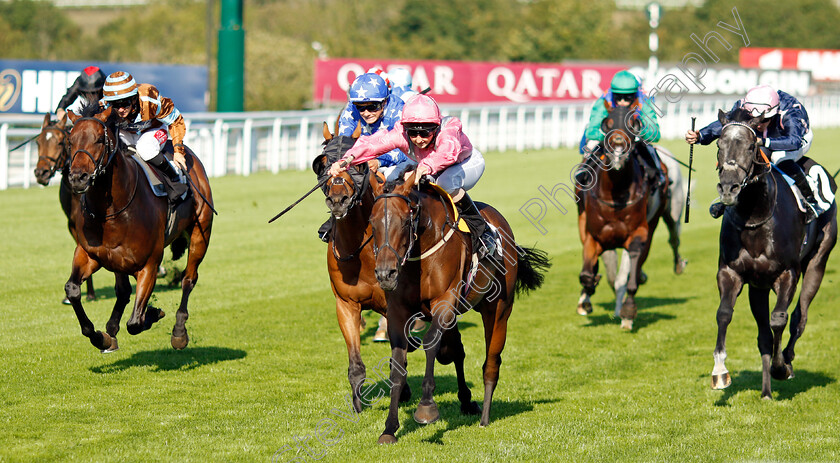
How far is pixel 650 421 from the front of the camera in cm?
630

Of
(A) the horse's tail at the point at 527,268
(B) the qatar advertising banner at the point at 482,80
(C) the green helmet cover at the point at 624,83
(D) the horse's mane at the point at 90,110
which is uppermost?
(B) the qatar advertising banner at the point at 482,80

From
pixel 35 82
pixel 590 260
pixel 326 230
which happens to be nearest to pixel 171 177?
pixel 326 230

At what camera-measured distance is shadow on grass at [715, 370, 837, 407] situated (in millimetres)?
7059

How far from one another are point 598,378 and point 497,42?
60484mm

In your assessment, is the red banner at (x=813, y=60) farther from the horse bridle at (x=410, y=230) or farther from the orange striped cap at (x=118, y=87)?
the horse bridle at (x=410, y=230)

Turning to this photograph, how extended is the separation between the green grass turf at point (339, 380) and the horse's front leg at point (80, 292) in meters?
0.24

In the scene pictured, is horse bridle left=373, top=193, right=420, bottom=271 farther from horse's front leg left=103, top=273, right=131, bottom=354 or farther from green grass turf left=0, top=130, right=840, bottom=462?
horse's front leg left=103, top=273, right=131, bottom=354

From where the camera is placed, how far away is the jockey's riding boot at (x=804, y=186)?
23.1 ft

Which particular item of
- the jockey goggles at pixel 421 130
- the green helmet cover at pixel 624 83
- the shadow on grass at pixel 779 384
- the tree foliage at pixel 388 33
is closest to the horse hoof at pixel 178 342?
the jockey goggles at pixel 421 130

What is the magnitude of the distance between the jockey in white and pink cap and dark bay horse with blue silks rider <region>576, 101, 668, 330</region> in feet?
6.46

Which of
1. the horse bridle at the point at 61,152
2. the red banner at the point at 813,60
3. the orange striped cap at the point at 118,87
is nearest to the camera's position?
the horse bridle at the point at 61,152

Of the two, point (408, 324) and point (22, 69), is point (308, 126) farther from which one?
point (408, 324)

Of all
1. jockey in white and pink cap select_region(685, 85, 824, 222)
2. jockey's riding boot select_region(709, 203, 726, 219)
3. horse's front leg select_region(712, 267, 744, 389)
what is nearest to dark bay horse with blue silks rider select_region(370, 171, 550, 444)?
horse's front leg select_region(712, 267, 744, 389)

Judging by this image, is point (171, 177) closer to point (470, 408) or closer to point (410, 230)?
point (470, 408)
